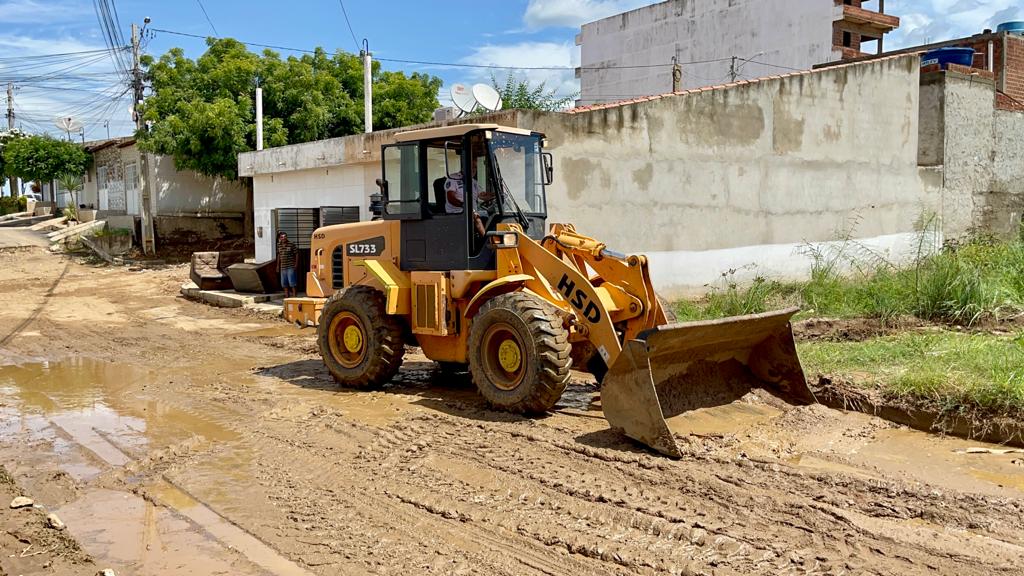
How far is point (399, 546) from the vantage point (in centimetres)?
484

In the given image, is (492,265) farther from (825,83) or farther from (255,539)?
(825,83)

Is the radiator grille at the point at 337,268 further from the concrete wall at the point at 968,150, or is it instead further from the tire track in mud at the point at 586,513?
the concrete wall at the point at 968,150

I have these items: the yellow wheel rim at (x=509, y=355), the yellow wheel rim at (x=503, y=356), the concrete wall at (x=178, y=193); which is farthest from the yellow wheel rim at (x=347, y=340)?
the concrete wall at (x=178, y=193)

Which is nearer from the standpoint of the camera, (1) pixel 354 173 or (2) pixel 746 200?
(2) pixel 746 200

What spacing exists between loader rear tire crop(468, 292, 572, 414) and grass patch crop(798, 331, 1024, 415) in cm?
310

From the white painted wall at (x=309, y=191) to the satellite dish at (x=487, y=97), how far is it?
286cm

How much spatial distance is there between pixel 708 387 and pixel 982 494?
7.89ft

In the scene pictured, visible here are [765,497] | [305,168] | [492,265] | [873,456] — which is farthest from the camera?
[305,168]

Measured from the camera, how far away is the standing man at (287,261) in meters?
16.4

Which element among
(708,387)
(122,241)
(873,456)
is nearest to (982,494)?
(873,456)

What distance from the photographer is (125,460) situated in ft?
22.4

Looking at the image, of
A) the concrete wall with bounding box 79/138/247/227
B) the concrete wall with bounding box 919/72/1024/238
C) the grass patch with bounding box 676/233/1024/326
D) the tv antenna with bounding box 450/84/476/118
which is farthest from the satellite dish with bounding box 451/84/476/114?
the concrete wall with bounding box 79/138/247/227

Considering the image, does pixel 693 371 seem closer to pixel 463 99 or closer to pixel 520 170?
pixel 520 170

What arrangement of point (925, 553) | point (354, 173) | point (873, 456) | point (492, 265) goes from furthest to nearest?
→ point (354, 173), point (492, 265), point (873, 456), point (925, 553)
